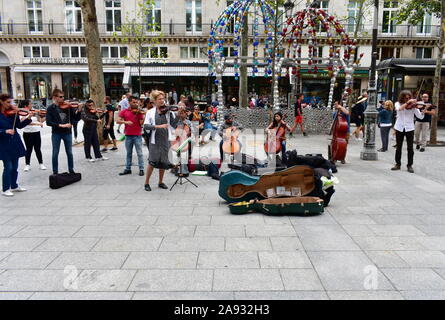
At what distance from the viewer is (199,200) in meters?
6.43

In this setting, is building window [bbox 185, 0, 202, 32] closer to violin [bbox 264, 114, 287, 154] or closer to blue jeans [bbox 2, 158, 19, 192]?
violin [bbox 264, 114, 287, 154]

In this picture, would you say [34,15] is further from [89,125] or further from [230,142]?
[230,142]

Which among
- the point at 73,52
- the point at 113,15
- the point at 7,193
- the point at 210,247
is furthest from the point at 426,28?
the point at 7,193

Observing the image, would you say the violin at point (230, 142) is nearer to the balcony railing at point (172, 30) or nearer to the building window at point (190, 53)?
the balcony railing at point (172, 30)

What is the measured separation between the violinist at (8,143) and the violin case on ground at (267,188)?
398 cm

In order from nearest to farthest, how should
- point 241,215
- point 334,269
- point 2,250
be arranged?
point 334,269, point 2,250, point 241,215

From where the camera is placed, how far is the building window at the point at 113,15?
107ft

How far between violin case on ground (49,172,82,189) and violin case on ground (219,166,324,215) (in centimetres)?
358

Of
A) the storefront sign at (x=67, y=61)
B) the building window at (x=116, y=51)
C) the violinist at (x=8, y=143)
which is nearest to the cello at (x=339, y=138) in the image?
the violinist at (x=8, y=143)

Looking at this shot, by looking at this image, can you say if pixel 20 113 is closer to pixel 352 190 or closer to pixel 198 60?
pixel 352 190

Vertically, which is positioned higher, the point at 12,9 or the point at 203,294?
the point at 12,9
